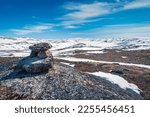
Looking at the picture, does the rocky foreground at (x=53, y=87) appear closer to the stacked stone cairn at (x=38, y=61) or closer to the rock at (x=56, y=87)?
the rock at (x=56, y=87)

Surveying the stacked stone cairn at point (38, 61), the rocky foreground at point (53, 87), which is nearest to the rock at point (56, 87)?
the rocky foreground at point (53, 87)

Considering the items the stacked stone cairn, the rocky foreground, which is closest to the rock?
the rocky foreground

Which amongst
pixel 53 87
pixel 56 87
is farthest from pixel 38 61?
pixel 56 87

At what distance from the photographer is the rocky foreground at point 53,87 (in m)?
28.6

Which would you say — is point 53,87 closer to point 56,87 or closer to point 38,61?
point 56,87

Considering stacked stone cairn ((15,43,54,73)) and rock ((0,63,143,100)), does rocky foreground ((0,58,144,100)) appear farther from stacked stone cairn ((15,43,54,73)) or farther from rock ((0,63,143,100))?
stacked stone cairn ((15,43,54,73))

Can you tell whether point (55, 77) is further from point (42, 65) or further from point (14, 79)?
point (14, 79)

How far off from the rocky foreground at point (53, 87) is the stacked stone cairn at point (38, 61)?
68 centimetres

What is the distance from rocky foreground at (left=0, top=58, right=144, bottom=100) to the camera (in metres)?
28.6

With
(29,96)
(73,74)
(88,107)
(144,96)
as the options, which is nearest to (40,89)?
(29,96)

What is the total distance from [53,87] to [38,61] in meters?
5.11

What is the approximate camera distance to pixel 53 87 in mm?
30156

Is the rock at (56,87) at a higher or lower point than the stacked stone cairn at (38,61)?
lower

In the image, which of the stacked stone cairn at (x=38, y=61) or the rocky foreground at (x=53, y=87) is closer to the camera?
the rocky foreground at (x=53, y=87)
